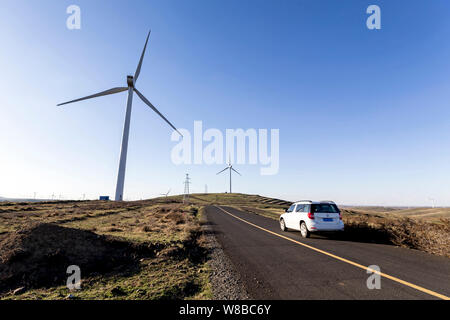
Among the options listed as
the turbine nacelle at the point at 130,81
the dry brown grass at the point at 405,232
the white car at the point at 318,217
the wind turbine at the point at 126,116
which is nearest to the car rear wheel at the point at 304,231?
the white car at the point at 318,217

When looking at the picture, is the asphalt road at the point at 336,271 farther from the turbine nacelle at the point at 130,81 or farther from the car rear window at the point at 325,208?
the turbine nacelle at the point at 130,81

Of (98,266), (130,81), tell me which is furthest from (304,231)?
(130,81)

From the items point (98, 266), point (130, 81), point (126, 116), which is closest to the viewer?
point (98, 266)

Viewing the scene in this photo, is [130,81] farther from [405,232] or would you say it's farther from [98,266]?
[405,232]

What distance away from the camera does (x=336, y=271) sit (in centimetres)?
558

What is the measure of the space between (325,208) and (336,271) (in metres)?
5.56

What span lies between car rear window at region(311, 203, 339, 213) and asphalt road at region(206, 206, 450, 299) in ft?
6.66

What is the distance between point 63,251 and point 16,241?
1561 millimetres

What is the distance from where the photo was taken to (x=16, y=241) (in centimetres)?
662

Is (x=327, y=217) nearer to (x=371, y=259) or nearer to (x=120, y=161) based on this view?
(x=371, y=259)

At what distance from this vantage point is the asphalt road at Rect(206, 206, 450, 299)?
4.24 metres
